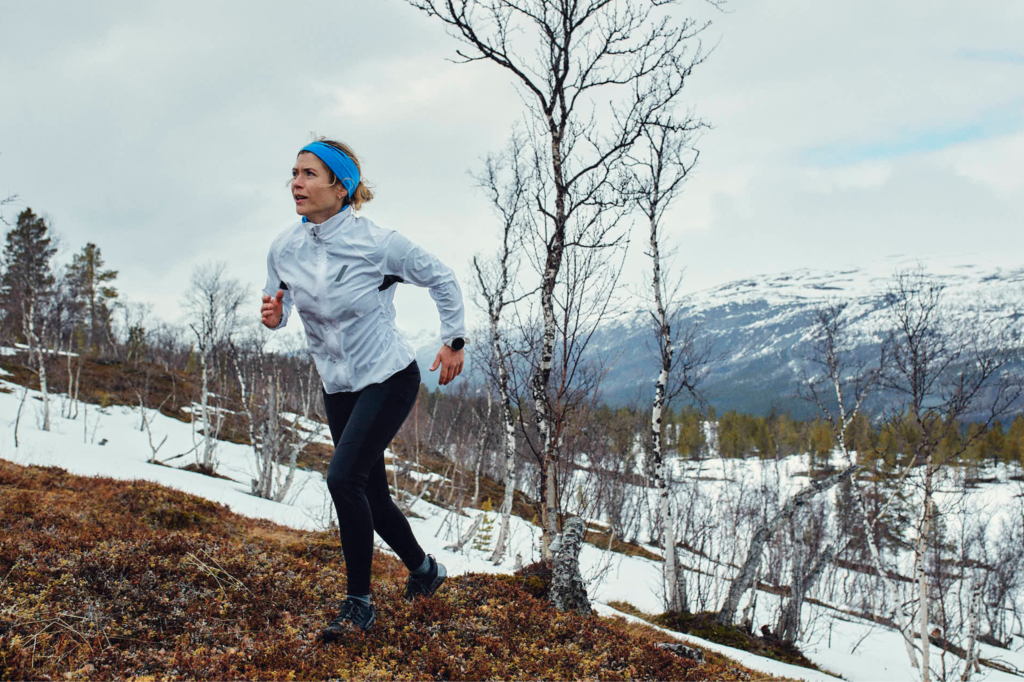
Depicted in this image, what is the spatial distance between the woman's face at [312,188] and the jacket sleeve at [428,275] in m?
0.36

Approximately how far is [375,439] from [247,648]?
1.03 m

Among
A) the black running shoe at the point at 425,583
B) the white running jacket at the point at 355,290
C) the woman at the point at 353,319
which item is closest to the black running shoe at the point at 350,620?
the woman at the point at 353,319

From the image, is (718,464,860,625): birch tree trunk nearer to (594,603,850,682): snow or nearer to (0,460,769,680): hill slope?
(594,603,850,682): snow

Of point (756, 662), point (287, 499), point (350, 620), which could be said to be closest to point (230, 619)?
point (350, 620)

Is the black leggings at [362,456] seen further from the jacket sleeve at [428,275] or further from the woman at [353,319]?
the jacket sleeve at [428,275]

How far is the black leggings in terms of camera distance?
8.55 feet

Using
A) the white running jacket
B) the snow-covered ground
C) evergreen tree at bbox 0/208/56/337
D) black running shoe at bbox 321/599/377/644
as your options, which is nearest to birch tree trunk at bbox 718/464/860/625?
the snow-covered ground

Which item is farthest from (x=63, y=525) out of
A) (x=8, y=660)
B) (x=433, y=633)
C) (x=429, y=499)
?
(x=429, y=499)

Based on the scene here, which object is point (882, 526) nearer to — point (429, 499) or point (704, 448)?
point (429, 499)

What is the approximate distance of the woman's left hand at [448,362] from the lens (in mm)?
2635

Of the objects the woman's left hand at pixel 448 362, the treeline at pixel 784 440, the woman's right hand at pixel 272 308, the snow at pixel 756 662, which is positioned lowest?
the treeline at pixel 784 440

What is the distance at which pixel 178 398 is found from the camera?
3684 cm

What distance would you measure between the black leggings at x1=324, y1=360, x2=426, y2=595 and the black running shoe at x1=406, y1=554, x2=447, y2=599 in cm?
52

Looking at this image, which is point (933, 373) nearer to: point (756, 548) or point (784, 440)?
point (756, 548)
